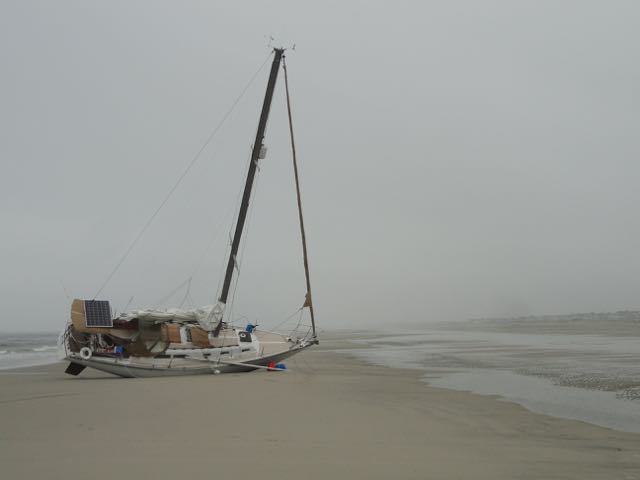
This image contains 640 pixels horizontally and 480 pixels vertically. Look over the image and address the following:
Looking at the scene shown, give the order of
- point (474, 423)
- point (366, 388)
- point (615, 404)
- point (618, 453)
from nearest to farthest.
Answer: point (618, 453) < point (474, 423) < point (615, 404) < point (366, 388)

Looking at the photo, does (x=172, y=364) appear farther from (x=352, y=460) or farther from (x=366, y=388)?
(x=352, y=460)

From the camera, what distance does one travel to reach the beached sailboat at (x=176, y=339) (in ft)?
69.5

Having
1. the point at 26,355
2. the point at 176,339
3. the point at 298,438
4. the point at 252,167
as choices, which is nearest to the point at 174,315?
the point at 176,339

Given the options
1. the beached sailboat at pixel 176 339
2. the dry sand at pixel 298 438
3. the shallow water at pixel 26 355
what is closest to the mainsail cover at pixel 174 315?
the beached sailboat at pixel 176 339

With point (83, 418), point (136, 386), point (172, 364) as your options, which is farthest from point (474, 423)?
point (172, 364)

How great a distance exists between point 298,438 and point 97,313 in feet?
52.0

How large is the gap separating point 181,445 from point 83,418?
369 cm

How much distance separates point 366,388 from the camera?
15531mm

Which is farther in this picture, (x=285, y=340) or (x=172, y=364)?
(x=285, y=340)

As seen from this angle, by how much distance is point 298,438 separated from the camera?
8.54 metres

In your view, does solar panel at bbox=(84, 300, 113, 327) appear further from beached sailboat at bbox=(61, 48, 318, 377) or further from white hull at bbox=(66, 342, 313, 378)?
white hull at bbox=(66, 342, 313, 378)

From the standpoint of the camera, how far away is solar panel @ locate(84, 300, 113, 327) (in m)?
21.3

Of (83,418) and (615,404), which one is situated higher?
(83,418)

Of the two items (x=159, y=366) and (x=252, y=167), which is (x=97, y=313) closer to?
(x=159, y=366)
